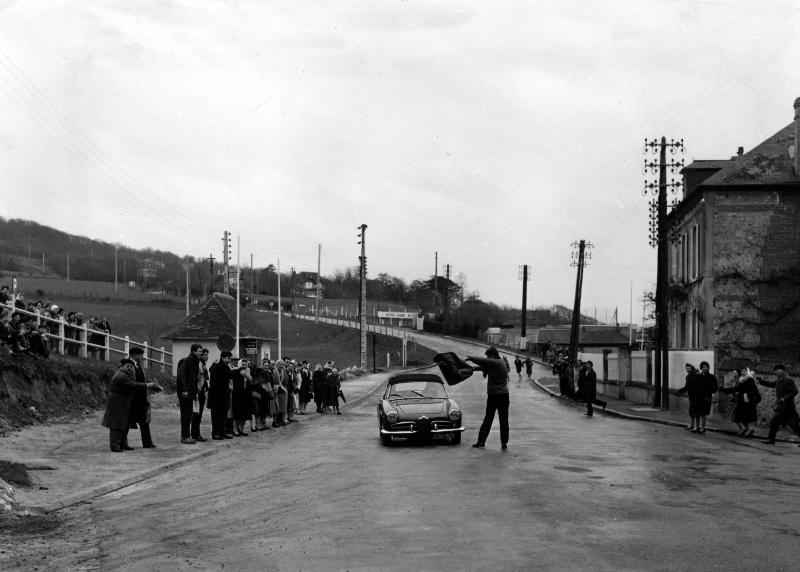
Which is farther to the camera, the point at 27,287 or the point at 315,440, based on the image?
the point at 27,287

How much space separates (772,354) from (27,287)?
8270 centimetres

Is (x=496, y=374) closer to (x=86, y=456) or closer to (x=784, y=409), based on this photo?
(x=784, y=409)

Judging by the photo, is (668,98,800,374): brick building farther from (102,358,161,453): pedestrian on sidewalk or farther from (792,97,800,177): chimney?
(102,358,161,453): pedestrian on sidewalk

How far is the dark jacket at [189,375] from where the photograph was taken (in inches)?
782

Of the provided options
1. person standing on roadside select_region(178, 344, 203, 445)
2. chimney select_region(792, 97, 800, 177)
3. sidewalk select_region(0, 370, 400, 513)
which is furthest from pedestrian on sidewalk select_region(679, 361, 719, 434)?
chimney select_region(792, 97, 800, 177)

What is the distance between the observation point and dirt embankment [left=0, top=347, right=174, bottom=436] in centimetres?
2180

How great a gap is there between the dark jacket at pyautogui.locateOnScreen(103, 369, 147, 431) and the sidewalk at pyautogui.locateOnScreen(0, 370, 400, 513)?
55cm

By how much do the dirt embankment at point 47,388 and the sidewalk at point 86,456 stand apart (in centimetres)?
51

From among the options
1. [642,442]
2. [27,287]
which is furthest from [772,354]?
[27,287]

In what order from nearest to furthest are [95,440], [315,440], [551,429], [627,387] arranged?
[95,440] < [315,440] < [551,429] < [627,387]

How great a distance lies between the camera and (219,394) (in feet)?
70.4

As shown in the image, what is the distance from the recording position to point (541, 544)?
857cm

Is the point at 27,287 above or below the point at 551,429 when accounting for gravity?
above

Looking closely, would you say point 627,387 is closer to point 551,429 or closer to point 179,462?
point 551,429
